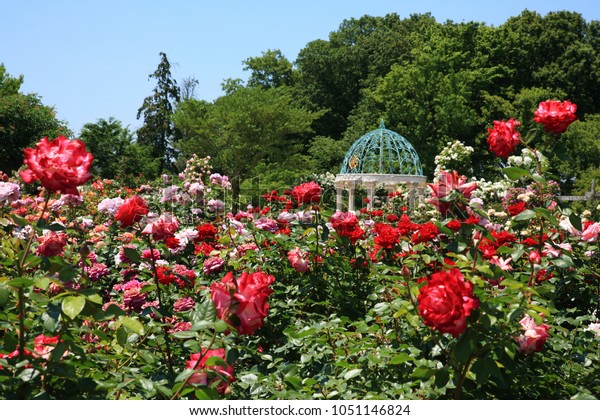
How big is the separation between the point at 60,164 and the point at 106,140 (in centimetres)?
2800

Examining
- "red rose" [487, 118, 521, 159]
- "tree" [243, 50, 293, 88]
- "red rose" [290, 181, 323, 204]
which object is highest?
"tree" [243, 50, 293, 88]

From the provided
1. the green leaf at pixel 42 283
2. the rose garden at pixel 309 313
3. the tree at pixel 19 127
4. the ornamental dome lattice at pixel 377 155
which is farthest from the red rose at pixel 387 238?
the tree at pixel 19 127

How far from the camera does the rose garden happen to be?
66.6 inches

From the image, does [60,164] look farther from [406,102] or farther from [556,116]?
[406,102]

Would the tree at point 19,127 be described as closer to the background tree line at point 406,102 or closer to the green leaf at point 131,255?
the background tree line at point 406,102

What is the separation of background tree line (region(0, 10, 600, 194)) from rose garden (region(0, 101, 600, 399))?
17.8 meters

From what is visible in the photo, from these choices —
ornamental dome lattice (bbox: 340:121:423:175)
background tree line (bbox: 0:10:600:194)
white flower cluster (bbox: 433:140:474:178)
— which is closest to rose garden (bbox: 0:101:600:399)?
white flower cluster (bbox: 433:140:474:178)

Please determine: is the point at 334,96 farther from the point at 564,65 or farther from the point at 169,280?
the point at 169,280

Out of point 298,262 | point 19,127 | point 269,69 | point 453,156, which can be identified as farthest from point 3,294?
point 269,69

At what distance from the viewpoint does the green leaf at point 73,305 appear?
61.7 inches

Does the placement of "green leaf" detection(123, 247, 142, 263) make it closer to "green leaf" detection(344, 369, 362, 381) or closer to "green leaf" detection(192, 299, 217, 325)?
"green leaf" detection(192, 299, 217, 325)

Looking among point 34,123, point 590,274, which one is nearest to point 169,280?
point 590,274

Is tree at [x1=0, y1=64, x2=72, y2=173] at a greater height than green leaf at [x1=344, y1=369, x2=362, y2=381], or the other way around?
tree at [x1=0, y1=64, x2=72, y2=173]

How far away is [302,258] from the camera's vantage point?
9.73 ft
